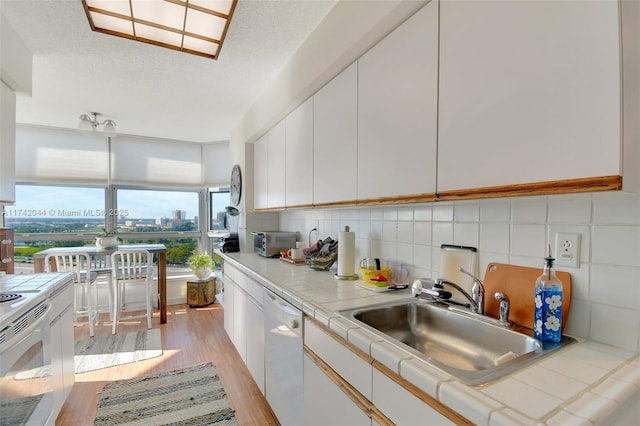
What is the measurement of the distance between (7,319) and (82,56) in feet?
6.16

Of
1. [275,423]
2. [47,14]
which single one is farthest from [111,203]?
[275,423]

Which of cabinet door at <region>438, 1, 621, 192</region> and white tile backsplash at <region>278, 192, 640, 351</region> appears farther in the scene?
white tile backsplash at <region>278, 192, 640, 351</region>

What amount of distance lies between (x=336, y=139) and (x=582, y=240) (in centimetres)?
119

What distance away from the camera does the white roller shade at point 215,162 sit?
4703 mm

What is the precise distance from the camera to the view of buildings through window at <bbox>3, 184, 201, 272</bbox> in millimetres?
3848

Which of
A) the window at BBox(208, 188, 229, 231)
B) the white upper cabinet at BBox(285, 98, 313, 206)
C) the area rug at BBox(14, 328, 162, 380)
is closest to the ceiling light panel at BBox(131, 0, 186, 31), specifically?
the white upper cabinet at BBox(285, 98, 313, 206)

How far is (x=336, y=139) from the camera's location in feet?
5.73

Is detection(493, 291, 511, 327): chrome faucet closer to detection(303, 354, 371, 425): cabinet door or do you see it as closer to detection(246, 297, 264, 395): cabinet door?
detection(303, 354, 371, 425): cabinet door

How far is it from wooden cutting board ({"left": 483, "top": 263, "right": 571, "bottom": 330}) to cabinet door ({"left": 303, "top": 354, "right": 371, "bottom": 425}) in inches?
25.4

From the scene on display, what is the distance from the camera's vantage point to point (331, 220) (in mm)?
2430

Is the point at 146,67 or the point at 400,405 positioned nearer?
the point at 400,405

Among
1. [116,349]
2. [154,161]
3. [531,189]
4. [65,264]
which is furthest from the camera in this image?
[154,161]

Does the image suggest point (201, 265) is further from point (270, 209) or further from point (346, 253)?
point (346, 253)

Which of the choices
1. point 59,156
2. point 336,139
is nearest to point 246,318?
point 336,139
